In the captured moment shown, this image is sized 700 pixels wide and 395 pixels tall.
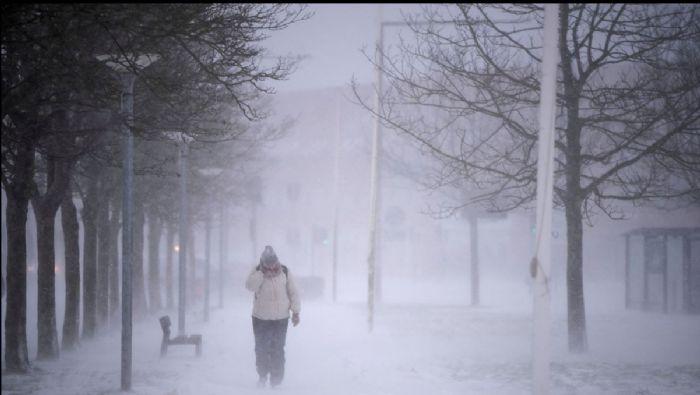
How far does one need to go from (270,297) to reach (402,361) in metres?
3.42

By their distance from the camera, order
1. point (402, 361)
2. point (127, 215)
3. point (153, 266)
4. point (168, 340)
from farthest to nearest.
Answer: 1. point (153, 266)
2. point (168, 340)
3. point (402, 361)
4. point (127, 215)

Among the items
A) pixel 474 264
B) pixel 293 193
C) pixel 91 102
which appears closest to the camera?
pixel 91 102

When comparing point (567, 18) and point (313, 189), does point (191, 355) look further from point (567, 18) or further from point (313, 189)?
point (313, 189)

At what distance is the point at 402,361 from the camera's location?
396 inches

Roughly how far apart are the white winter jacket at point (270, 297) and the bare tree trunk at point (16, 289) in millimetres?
3666

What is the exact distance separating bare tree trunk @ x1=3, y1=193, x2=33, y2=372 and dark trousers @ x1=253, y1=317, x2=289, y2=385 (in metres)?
3.63

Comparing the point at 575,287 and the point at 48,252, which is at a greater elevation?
the point at 48,252

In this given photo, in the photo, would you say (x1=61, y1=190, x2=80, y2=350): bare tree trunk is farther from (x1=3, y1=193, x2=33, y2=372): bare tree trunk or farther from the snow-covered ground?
(x1=3, y1=193, x2=33, y2=372): bare tree trunk

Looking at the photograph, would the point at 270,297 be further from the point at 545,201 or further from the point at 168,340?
the point at 545,201

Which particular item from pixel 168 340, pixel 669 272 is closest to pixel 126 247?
pixel 168 340

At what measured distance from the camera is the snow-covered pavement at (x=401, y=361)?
300 inches

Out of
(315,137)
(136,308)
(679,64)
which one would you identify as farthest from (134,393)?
(315,137)

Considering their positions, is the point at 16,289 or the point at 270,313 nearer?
the point at 270,313

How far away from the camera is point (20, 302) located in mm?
8609
